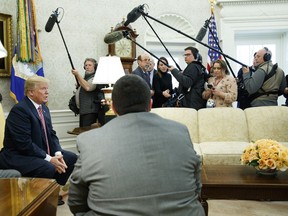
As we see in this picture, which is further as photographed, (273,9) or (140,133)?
(273,9)

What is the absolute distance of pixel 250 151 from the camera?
241 cm

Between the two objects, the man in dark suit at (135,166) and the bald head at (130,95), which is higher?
the bald head at (130,95)

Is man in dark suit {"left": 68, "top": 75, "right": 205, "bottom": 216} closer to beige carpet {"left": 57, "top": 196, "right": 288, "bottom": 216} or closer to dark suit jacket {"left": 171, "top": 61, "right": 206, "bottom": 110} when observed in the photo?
beige carpet {"left": 57, "top": 196, "right": 288, "bottom": 216}

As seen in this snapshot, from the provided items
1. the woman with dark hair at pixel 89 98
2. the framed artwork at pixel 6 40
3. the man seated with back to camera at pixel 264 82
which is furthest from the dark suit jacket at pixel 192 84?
the framed artwork at pixel 6 40

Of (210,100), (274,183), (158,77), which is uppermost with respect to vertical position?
(158,77)

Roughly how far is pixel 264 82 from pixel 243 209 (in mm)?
1635

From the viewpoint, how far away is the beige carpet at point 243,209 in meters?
2.78

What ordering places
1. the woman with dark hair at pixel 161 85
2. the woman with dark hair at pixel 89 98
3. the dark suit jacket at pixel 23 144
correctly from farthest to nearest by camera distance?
1. the woman with dark hair at pixel 161 85
2. the woman with dark hair at pixel 89 98
3. the dark suit jacket at pixel 23 144

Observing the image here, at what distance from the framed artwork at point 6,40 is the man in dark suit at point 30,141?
1.81m

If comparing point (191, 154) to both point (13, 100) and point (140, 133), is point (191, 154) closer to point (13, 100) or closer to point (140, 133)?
point (140, 133)

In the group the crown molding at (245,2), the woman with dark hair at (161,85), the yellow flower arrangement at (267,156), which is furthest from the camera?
the crown molding at (245,2)

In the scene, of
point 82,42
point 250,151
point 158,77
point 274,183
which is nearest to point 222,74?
point 158,77

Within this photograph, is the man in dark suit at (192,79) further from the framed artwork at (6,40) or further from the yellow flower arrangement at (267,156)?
the framed artwork at (6,40)

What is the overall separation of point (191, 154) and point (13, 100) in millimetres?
3781
